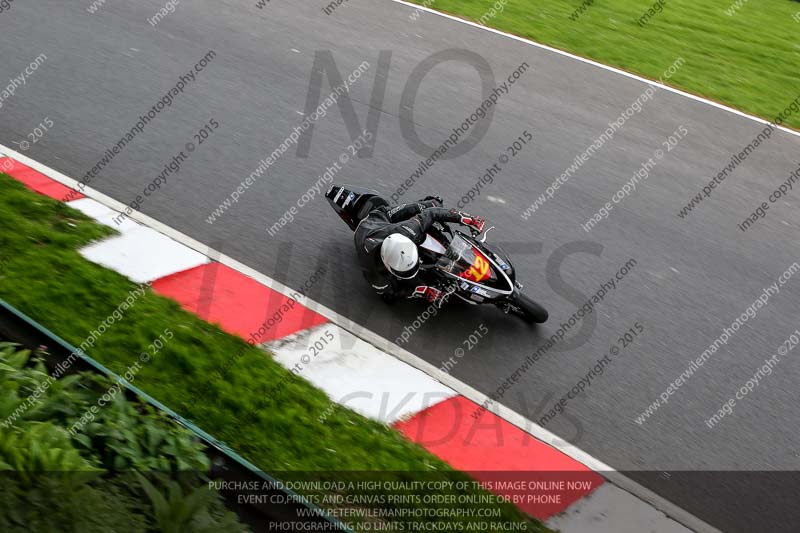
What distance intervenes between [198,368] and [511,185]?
5189 mm

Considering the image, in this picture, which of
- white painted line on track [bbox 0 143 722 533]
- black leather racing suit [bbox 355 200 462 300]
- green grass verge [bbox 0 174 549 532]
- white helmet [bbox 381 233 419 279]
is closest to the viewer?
green grass verge [bbox 0 174 549 532]

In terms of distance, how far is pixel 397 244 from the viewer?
7.81 metres

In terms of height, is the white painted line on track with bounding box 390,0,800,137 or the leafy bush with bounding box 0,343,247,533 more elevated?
the white painted line on track with bounding box 390,0,800,137

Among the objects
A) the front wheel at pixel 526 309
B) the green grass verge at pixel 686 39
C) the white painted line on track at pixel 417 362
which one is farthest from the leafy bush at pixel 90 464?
the green grass verge at pixel 686 39

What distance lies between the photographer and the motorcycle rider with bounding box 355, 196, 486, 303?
25.7ft

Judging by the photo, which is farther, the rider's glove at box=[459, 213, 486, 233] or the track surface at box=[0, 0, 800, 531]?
the rider's glove at box=[459, 213, 486, 233]

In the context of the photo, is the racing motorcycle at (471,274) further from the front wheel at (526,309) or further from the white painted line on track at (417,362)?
the white painted line on track at (417,362)

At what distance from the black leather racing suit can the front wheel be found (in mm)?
922

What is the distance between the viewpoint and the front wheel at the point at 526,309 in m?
8.30

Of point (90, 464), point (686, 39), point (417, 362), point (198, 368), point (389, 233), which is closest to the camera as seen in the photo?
point (90, 464)

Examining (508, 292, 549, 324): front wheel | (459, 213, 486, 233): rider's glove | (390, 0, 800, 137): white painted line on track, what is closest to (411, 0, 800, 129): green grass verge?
(390, 0, 800, 137): white painted line on track

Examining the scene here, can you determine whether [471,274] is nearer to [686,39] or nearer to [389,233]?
[389,233]

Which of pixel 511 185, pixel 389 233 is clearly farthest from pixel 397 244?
pixel 511 185

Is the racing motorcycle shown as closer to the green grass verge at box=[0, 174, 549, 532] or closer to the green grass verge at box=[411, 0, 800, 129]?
the green grass verge at box=[0, 174, 549, 532]
